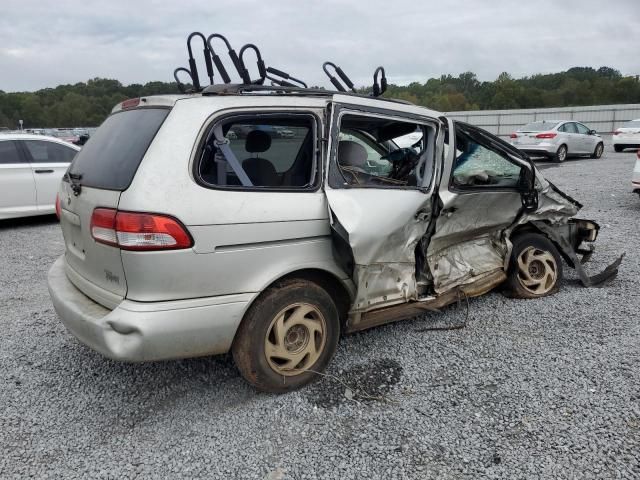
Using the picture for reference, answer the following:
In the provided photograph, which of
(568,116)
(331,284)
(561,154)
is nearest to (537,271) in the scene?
(331,284)

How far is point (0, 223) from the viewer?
9164mm

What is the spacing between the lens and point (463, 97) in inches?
3280

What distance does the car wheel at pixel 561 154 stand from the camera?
1805 centimetres

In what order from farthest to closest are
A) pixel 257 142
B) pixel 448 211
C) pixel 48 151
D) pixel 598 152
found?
pixel 598 152 < pixel 48 151 < pixel 448 211 < pixel 257 142

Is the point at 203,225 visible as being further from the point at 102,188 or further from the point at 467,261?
the point at 467,261

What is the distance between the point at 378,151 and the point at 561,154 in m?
16.1

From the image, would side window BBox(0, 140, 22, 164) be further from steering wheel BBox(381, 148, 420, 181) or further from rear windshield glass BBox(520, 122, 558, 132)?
rear windshield glass BBox(520, 122, 558, 132)

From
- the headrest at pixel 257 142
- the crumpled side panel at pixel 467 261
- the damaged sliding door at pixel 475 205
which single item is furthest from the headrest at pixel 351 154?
the crumpled side panel at pixel 467 261

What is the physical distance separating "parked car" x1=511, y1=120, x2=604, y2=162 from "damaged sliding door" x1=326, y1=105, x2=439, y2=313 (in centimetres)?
1539

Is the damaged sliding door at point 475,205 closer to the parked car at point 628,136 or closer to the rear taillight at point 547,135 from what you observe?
the rear taillight at point 547,135

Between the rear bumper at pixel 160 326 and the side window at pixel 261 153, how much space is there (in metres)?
0.68

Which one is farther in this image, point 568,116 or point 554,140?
point 568,116

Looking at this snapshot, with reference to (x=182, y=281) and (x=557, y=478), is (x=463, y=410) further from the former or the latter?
(x=182, y=281)

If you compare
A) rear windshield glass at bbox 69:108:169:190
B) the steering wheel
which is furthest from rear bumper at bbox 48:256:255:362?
the steering wheel
